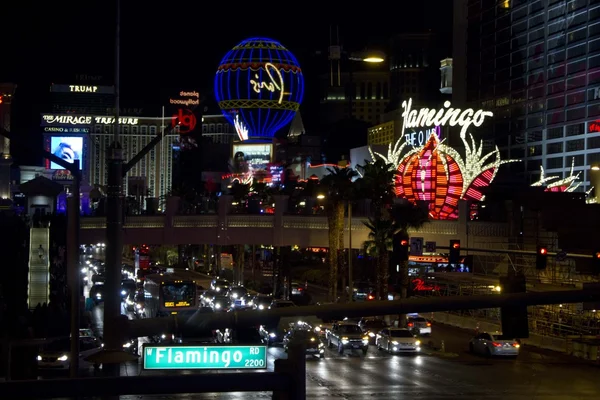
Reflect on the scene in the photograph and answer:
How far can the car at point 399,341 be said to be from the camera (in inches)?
1986

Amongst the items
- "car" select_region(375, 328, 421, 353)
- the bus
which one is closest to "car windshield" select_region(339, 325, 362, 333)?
"car" select_region(375, 328, 421, 353)

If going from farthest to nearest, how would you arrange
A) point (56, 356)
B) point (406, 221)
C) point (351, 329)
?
point (406, 221) < point (351, 329) < point (56, 356)

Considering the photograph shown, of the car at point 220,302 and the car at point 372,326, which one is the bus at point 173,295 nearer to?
the car at point 220,302

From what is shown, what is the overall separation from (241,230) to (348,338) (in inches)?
948

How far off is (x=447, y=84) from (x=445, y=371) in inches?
5618

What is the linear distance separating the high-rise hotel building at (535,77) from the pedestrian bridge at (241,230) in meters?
32.7

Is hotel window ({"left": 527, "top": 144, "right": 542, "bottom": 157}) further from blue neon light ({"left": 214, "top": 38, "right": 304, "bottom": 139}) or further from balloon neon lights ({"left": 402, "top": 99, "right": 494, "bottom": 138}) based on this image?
blue neon light ({"left": 214, "top": 38, "right": 304, "bottom": 139})

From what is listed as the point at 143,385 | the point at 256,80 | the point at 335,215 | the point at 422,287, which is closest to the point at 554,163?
the point at 256,80

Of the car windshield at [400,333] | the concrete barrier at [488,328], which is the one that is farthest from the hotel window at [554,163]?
the car windshield at [400,333]

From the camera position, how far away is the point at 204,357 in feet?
38.5

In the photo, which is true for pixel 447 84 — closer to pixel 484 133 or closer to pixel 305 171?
pixel 305 171

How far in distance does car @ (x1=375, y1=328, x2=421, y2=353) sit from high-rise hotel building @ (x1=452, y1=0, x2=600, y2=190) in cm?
5602

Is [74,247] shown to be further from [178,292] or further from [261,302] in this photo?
[261,302]

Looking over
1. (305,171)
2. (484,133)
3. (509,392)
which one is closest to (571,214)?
(509,392)
